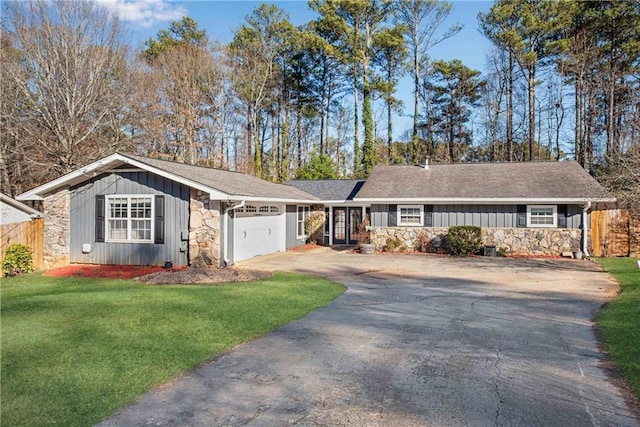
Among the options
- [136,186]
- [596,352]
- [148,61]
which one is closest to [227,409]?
[596,352]

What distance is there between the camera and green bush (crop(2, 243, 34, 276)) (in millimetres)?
12570

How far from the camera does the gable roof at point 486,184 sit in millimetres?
17438

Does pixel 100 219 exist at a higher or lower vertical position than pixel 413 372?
higher

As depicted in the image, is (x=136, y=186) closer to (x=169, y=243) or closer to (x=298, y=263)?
(x=169, y=243)

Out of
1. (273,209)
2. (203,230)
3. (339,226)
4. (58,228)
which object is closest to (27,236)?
(58,228)

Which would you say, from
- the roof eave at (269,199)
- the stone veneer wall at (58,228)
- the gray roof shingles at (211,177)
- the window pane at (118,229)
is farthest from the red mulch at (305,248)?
the stone veneer wall at (58,228)

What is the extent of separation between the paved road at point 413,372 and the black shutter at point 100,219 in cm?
872

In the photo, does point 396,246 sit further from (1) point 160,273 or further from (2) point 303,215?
(1) point 160,273

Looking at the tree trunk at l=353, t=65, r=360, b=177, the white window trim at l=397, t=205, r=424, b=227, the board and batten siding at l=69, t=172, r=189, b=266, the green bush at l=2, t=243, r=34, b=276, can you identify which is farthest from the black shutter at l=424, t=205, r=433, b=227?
the green bush at l=2, t=243, r=34, b=276

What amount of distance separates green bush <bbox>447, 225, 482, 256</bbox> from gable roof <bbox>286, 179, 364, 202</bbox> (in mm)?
5955

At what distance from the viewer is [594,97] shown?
27.8 meters

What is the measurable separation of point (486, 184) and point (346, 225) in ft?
23.6

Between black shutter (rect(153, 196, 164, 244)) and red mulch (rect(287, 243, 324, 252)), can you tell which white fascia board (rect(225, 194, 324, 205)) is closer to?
red mulch (rect(287, 243, 324, 252))

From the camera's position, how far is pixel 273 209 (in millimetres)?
18109
